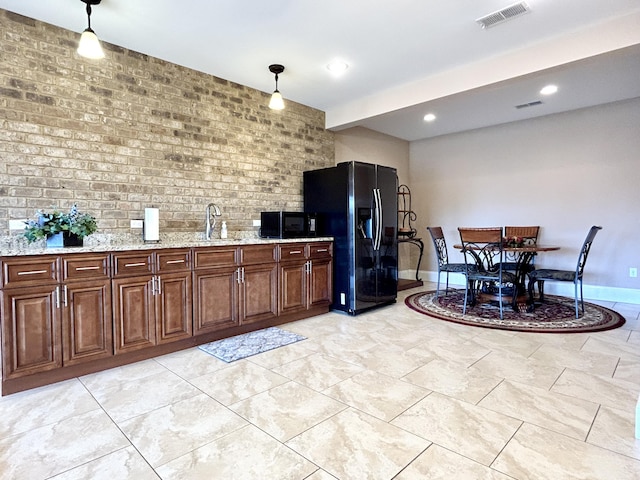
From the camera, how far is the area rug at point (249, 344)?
2984mm

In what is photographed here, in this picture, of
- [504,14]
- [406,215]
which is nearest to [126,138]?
[504,14]

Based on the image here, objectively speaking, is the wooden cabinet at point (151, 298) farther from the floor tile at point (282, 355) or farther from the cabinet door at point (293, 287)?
the cabinet door at point (293, 287)

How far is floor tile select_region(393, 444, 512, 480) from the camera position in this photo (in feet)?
4.95

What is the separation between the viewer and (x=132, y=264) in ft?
9.11

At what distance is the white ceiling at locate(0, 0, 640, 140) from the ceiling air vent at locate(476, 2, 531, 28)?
4 centimetres

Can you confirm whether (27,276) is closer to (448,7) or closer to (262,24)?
(262,24)

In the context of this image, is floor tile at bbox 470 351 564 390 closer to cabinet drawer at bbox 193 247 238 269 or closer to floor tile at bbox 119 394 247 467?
floor tile at bbox 119 394 247 467

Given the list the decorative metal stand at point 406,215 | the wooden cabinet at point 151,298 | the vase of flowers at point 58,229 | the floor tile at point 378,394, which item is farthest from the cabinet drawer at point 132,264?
the decorative metal stand at point 406,215

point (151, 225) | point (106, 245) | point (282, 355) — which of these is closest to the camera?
point (106, 245)

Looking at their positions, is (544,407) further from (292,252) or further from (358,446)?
(292,252)

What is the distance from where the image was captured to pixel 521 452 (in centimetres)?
167

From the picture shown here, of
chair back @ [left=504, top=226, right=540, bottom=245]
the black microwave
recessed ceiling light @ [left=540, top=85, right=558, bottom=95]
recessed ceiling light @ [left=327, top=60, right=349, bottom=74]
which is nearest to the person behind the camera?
recessed ceiling light @ [left=327, top=60, right=349, bottom=74]

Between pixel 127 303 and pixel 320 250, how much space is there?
2.12 m

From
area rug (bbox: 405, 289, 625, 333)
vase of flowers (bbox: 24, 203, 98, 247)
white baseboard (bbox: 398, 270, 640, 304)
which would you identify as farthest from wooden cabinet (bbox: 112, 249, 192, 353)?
white baseboard (bbox: 398, 270, 640, 304)
